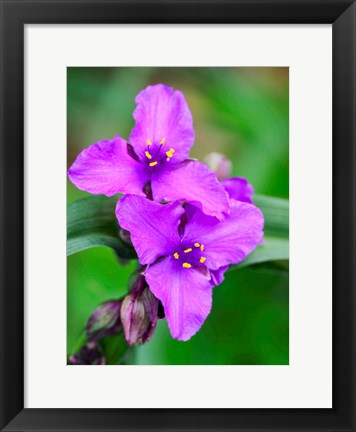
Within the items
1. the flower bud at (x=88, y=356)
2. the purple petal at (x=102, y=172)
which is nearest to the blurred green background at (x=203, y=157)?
the flower bud at (x=88, y=356)

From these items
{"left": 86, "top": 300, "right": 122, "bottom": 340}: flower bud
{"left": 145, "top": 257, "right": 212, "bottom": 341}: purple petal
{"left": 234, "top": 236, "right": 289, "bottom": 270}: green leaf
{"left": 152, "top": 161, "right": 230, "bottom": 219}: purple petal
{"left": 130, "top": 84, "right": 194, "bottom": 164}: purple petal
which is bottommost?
{"left": 86, "top": 300, "right": 122, "bottom": 340}: flower bud

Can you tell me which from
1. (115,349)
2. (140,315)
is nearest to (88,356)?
(115,349)

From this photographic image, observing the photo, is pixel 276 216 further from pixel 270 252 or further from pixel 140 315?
pixel 140 315

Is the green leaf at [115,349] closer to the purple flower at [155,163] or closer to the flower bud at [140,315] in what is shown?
the flower bud at [140,315]

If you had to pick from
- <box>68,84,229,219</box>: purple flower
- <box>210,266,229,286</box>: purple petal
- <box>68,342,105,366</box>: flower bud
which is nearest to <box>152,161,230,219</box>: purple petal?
<box>68,84,229,219</box>: purple flower

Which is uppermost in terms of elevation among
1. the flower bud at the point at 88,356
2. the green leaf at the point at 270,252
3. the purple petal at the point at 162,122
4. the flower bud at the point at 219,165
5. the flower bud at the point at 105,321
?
the purple petal at the point at 162,122

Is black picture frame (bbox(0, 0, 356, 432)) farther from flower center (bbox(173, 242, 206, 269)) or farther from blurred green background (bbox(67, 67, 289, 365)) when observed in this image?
flower center (bbox(173, 242, 206, 269))
